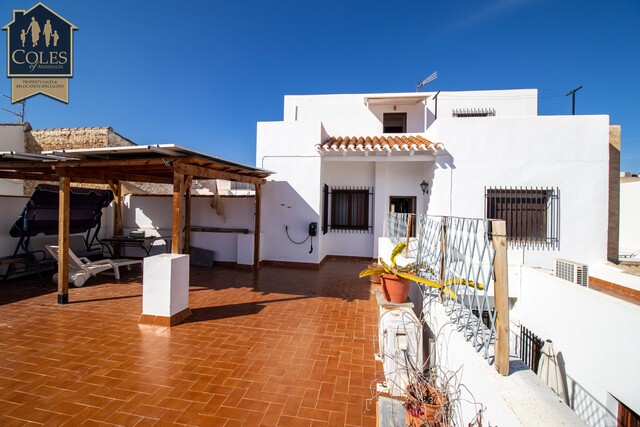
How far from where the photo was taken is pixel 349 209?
10008 millimetres

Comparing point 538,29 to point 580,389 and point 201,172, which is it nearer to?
point 580,389

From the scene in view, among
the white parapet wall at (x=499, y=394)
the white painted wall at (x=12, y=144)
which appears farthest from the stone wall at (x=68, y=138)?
the white parapet wall at (x=499, y=394)

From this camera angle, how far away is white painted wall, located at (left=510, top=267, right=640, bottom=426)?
326 centimetres

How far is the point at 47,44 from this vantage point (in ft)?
23.8

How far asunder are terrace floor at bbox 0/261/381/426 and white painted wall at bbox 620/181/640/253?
19.2 metres

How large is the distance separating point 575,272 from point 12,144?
69.0 ft

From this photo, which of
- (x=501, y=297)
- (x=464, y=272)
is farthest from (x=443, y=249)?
(x=501, y=297)

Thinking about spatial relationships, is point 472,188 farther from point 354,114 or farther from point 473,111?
point 473,111

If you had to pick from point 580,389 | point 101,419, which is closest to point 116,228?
point 101,419

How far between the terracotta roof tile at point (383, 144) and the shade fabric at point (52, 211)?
637 centimetres

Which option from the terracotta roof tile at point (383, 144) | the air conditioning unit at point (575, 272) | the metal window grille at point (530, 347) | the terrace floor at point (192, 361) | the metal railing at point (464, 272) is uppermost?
the terracotta roof tile at point (383, 144)

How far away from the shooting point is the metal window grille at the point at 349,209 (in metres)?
9.81

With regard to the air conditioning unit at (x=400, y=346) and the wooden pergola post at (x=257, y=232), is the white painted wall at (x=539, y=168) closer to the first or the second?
the wooden pergola post at (x=257, y=232)

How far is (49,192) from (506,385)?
9281 mm
